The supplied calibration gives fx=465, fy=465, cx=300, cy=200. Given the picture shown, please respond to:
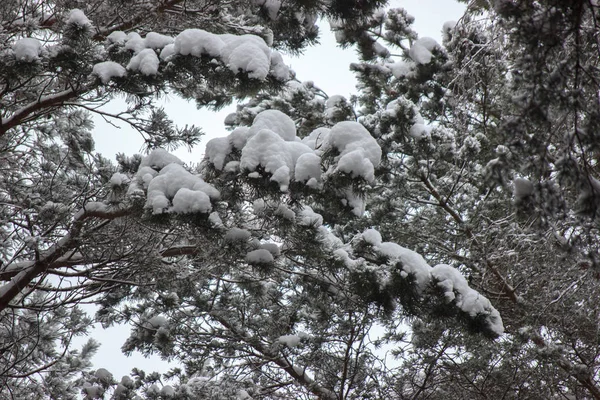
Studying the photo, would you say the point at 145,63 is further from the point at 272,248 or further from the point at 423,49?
the point at 423,49

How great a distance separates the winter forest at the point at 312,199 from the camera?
8.34 ft

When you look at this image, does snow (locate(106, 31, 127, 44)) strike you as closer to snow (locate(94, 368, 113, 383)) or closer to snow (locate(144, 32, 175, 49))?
snow (locate(144, 32, 175, 49))

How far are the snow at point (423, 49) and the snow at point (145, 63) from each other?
13.9 feet

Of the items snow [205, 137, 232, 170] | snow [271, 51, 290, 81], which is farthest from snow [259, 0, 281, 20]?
snow [205, 137, 232, 170]

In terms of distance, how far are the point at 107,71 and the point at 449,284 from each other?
9.94 feet

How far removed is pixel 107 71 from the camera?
11.6 feet

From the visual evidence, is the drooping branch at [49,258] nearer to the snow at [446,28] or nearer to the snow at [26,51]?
the snow at [26,51]

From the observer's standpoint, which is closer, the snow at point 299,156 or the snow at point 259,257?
the snow at point 299,156

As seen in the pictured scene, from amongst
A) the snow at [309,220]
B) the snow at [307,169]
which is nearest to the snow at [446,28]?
the snow at [309,220]

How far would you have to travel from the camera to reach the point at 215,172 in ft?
10.7

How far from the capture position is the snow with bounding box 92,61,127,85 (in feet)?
11.6

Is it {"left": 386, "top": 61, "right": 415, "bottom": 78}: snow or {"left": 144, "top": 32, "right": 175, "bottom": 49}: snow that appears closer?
{"left": 144, "top": 32, "right": 175, "bottom": 49}: snow

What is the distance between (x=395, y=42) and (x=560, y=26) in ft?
18.8

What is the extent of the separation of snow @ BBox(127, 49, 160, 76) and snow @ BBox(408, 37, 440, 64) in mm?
4239
